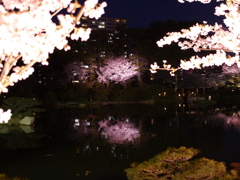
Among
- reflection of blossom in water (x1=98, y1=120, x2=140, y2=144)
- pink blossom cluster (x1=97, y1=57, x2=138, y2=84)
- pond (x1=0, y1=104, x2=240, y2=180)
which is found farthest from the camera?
pink blossom cluster (x1=97, y1=57, x2=138, y2=84)

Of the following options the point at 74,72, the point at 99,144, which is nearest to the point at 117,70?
the point at 74,72

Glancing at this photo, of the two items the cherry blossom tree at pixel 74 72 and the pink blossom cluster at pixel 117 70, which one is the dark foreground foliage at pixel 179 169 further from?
the pink blossom cluster at pixel 117 70

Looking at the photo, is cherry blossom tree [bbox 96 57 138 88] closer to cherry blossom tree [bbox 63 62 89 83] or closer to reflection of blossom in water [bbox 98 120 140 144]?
cherry blossom tree [bbox 63 62 89 83]

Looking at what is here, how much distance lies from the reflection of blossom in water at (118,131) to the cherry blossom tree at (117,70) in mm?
12570

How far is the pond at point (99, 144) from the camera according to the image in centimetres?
563

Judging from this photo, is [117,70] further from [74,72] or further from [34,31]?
[34,31]

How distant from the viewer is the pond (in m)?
5.63

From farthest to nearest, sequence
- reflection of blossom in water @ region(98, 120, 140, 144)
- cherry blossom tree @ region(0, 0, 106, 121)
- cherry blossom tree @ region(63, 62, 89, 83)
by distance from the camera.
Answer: cherry blossom tree @ region(63, 62, 89, 83) < reflection of blossom in water @ region(98, 120, 140, 144) < cherry blossom tree @ region(0, 0, 106, 121)

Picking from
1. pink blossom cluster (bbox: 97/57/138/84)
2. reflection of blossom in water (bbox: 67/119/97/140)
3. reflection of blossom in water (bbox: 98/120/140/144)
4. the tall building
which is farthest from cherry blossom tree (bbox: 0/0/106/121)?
the tall building

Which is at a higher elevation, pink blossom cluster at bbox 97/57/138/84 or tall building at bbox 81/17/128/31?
tall building at bbox 81/17/128/31

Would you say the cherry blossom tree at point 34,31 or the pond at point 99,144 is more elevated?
the cherry blossom tree at point 34,31

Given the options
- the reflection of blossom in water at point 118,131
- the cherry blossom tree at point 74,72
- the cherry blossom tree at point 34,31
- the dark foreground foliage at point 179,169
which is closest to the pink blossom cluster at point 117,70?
the cherry blossom tree at point 74,72

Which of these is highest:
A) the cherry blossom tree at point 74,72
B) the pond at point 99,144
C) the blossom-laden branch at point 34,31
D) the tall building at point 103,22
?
the tall building at point 103,22

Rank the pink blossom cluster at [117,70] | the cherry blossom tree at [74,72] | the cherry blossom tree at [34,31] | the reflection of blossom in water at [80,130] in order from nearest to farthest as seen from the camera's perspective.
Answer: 1. the cherry blossom tree at [34,31]
2. the reflection of blossom in water at [80,130]
3. the cherry blossom tree at [74,72]
4. the pink blossom cluster at [117,70]
